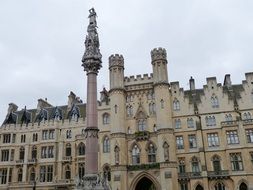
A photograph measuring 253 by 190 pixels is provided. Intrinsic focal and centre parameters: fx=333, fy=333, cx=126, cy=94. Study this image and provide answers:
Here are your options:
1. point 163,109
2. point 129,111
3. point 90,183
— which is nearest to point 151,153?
point 163,109

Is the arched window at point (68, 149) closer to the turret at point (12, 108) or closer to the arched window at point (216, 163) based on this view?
the turret at point (12, 108)

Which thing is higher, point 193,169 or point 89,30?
point 89,30

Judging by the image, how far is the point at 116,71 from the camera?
2085 inches

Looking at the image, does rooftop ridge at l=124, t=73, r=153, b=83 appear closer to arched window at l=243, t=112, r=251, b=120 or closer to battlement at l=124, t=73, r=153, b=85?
battlement at l=124, t=73, r=153, b=85

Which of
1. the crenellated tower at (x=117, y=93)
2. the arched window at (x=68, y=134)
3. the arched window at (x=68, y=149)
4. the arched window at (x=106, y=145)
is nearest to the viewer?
the crenellated tower at (x=117, y=93)

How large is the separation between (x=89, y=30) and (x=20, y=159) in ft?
105

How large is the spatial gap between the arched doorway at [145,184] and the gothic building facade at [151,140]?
15cm

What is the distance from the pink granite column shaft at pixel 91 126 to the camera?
27641mm

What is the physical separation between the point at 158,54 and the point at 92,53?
74.6 feet

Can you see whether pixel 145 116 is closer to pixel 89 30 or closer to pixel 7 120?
pixel 89 30

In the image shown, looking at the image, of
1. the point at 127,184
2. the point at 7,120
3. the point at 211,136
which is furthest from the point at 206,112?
the point at 7,120

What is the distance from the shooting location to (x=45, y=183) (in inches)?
2096

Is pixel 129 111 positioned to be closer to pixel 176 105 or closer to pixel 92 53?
pixel 176 105

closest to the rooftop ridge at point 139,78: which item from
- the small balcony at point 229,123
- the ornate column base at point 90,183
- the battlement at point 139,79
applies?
the battlement at point 139,79
